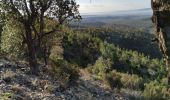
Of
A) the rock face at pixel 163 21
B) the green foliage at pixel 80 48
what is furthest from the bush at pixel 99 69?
the rock face at pixel 163 21

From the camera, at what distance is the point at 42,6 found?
31750 mm

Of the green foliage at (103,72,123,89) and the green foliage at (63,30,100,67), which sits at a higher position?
the green foliage at (103,72,123,89)

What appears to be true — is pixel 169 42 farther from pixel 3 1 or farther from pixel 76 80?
pixel 76 80

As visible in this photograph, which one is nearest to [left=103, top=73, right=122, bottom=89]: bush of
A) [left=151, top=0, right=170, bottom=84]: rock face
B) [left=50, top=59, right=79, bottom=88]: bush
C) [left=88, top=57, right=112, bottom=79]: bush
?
[left=88, top=57, right=112, bottom=79]: bush

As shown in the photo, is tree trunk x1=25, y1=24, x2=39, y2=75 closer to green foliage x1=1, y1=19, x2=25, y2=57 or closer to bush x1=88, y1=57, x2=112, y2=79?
green foliage x1=1, y1=19, x2=25, y2=57

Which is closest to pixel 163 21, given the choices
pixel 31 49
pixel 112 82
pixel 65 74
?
pixel 31 49

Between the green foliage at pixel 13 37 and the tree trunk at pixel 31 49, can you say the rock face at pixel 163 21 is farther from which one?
the green foliage at pixel 13 37

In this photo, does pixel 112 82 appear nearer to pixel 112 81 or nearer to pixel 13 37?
pixel 112 81

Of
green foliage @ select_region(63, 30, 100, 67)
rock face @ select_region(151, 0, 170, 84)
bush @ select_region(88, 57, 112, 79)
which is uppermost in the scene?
rock face @ select_region(151, 0, 170, 84)

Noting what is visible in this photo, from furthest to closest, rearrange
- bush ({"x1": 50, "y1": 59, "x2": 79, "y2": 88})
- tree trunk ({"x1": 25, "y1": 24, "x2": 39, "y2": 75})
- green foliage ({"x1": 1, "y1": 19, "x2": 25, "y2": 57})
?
bush ({"x1": 50, "y1": 59, "x2": 79, "y2": 88}) → green foliage ({"x1": 1, "y1": 19, "x2": 25, "y2": 57}) → tree trunk ({"x1": 25, "y1": 24, "x2": 39, "y2": 75})

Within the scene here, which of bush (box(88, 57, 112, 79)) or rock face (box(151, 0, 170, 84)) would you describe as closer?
rock face (box(151, 0, 170, 84))

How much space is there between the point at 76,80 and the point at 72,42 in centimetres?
13011

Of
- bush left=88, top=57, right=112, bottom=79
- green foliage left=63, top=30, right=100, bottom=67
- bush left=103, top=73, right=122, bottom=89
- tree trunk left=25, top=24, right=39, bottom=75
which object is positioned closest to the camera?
tree trunk left=25, top=24, right=39, bottom=75

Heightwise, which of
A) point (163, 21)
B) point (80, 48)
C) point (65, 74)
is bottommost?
point (80, 48)
